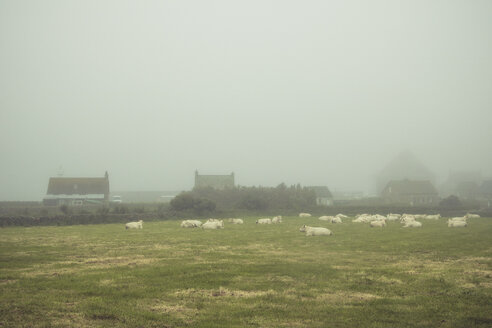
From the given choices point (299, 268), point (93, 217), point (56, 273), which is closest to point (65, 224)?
point (93, 217)

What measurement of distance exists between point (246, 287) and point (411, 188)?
357 feet

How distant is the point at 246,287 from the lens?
12.1 m

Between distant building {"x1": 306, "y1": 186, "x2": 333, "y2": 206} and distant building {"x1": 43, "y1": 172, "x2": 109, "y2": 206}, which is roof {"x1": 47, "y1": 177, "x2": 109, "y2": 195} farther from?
distant building {"x1": 306, "y1": 186, "x2": 333, "y2": 206}

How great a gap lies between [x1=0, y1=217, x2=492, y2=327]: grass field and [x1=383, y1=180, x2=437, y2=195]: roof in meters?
95.3

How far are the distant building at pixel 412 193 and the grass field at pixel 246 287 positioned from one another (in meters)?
94.1

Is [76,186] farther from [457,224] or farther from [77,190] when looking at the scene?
[457,224]

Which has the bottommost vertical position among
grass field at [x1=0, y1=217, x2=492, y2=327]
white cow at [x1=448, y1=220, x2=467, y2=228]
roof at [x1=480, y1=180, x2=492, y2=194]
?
white cow at [x1=448, y1=220, x2=467, y2=228]

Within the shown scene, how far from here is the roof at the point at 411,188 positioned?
110250 mm

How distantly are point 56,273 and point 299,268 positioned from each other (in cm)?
859

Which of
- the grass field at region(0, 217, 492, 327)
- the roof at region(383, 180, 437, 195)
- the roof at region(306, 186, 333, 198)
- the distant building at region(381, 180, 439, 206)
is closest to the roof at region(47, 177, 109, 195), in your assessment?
the roof at region(306, 186, 333, 198)

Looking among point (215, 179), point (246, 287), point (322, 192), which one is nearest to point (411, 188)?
point (322, 192)

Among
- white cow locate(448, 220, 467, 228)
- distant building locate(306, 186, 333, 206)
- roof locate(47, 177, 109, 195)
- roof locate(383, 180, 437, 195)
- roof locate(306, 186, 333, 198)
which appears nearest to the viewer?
white cow locate(448, 220, 467, 228)

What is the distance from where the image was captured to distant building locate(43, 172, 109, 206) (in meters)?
90.3

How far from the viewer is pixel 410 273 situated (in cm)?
1414
